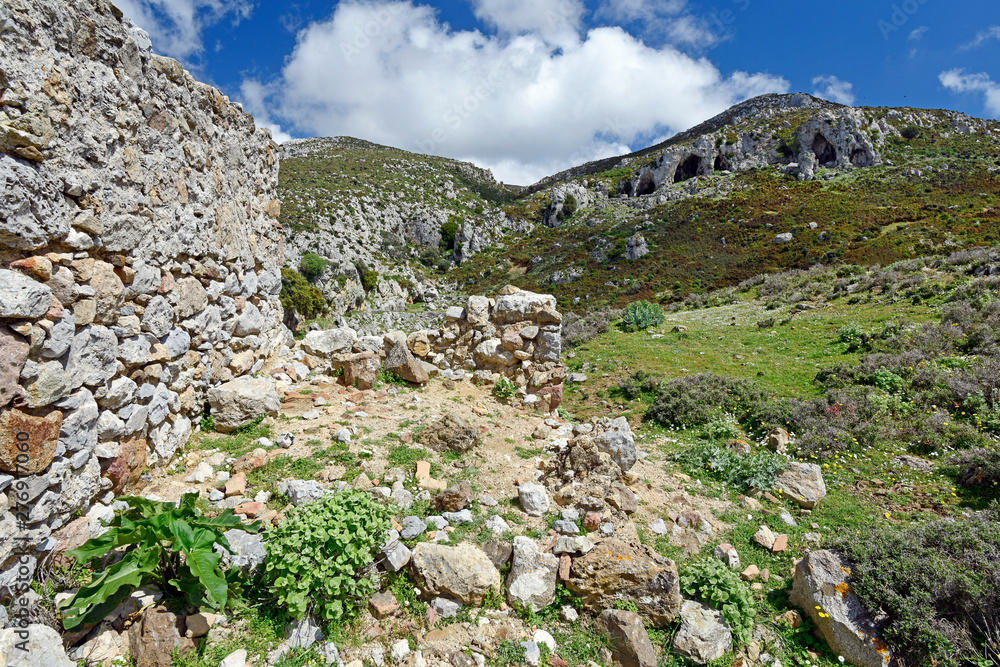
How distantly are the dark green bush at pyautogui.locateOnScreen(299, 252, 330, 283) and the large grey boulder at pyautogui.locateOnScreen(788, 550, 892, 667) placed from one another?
35816mm

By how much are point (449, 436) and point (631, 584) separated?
3.14m

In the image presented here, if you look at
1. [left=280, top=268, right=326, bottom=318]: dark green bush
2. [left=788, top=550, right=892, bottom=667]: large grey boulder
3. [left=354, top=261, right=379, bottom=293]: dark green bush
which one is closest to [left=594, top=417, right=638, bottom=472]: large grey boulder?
[left=788, top=550, right=892, bottom=667]: large grey boulder

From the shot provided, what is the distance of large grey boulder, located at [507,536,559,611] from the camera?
379 cm

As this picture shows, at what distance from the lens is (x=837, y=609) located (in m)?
3.62

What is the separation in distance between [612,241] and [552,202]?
895 inches

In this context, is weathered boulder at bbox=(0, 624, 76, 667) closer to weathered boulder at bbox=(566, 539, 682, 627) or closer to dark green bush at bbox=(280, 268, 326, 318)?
weathered boulder at bbox=(566, 539, 682, 627)

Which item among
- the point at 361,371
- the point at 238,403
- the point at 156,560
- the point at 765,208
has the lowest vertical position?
the point at 156,560

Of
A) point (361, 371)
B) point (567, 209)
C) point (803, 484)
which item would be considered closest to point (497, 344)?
point (361, 371)

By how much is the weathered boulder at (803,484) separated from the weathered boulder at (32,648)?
729cm

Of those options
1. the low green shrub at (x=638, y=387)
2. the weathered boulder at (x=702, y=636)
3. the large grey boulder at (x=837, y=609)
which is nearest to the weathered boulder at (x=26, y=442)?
the weathered boulder at (x=702, y=636)

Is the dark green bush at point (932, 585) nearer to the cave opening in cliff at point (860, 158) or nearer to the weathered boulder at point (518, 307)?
the weathered boulder at point (518, 307)

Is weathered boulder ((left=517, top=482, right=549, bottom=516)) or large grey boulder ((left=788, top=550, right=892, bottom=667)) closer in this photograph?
large grey boulder ((left=788, top=550, right=892, bottom=667))

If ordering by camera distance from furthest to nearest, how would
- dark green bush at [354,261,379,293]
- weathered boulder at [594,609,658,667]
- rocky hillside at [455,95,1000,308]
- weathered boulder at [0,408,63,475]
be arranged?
dark green bush at [354,261,379,293] → rocky hillside at [455,95,1000,308] → weathered boulder at [594,609,658,667] → weathered boulder at [0,408,63,475]

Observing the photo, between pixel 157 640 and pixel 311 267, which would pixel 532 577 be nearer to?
pixel 157 640
